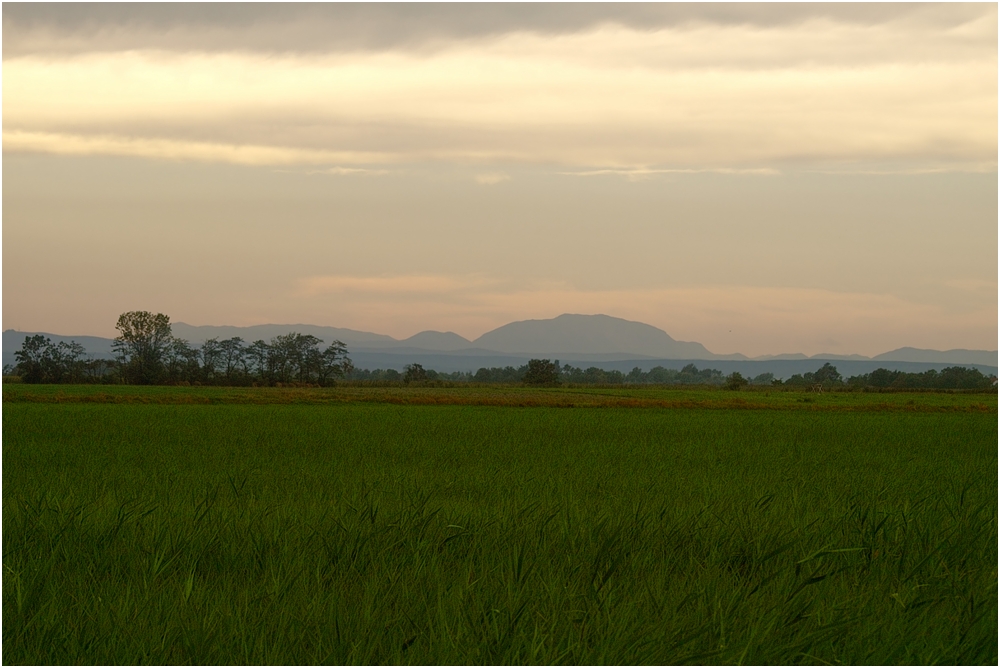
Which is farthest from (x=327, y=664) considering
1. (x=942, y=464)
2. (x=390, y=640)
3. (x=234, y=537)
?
(x=942, y=464)

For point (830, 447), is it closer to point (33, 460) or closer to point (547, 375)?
point (33, 460)

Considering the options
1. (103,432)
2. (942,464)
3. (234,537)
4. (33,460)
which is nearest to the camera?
(234,537)

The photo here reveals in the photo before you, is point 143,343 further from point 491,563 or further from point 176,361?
point 491,563

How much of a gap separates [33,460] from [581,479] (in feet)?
24.6

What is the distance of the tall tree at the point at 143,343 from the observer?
277 ft

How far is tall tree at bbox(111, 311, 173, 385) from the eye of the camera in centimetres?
8450

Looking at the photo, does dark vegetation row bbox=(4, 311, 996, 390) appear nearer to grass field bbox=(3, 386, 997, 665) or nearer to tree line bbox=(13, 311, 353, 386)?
tree line bbox=(13, 311, 353, 386)

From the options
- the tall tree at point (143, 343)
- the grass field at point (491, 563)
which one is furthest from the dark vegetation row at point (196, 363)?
the grass field at point (491, 563)

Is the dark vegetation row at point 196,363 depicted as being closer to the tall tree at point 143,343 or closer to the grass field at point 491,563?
the tall tree at point 143,343

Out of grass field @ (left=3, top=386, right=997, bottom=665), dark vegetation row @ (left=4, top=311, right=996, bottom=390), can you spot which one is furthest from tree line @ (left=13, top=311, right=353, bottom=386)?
grass field @ (left=3, top=386, right=997, bottom=665)

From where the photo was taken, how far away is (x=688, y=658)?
3686 millimetres

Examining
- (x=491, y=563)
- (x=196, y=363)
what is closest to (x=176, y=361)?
(x=196, y=363)

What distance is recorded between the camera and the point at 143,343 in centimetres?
8862

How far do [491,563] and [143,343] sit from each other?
91.5 meters
